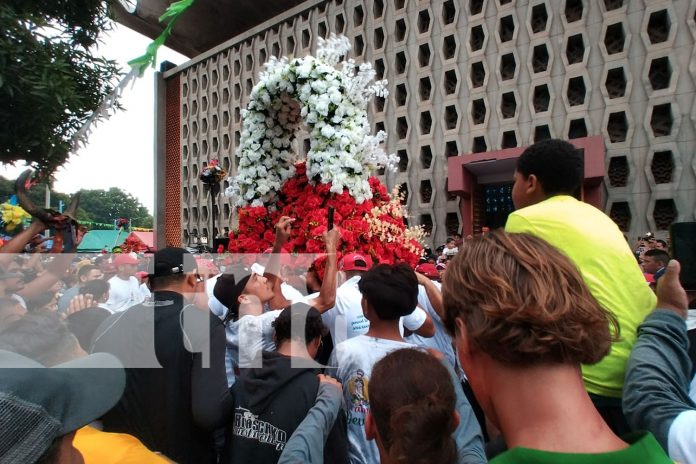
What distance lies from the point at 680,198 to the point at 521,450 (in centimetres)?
1571

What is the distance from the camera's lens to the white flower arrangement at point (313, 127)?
378 cm

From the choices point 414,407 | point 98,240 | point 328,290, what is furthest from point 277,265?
point 98,240

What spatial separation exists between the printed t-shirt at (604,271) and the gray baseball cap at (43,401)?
1.35 meters

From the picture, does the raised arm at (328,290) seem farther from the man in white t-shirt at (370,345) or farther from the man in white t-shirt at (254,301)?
the man in white t-shirt at (370,345)

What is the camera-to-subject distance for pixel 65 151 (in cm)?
381

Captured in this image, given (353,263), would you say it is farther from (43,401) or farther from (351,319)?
(43,401)

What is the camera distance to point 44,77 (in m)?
3.28

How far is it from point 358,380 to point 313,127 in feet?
7.81

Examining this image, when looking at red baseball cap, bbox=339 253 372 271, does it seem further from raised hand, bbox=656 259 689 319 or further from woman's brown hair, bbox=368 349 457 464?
raised hand, bbox=656 259 689 319

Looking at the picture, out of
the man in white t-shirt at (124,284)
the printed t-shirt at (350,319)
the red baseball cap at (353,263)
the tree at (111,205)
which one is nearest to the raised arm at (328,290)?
the printed t-shirt at (350,319)

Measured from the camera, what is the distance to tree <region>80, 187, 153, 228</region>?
6191 centimetres

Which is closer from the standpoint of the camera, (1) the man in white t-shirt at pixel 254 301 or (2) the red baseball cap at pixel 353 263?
(1) the man in white t-shirt at pixel 254 301

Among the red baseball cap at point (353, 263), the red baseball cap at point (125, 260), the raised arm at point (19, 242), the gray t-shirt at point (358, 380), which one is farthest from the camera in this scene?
the red baseball cap at point (125, 260)

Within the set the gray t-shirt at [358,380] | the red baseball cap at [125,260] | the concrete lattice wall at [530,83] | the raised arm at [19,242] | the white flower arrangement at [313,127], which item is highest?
the concrete lattice wall at [530,83]
